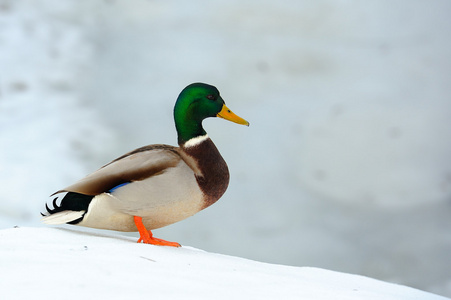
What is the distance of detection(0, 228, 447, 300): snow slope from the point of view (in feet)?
9.40

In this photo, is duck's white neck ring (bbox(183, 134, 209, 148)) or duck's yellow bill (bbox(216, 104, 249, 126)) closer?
duck's white neck ring (bbox(183, 134, 209, 148))

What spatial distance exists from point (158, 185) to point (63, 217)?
0.65 meters

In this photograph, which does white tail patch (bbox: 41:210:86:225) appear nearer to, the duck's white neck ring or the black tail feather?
the black tail feather

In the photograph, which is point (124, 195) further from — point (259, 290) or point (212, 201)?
point (259, 290)

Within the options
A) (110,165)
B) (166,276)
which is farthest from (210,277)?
(110,165)

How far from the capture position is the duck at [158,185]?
4137 millimetres

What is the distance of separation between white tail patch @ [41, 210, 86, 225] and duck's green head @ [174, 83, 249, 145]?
2.70ft

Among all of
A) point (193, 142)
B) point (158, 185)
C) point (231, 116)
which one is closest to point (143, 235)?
point (158, 185)

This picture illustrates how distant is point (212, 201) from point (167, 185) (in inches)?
13.4

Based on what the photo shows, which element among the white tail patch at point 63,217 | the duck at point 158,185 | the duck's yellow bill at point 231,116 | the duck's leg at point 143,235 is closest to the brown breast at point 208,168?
the duck at point 158,185

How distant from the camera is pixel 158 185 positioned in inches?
163

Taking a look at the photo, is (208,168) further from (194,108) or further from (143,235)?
(143,235)

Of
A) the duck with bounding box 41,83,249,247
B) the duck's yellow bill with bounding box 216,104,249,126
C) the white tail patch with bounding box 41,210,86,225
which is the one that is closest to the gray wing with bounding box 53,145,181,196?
the duck with bounding box 41,83,249,247

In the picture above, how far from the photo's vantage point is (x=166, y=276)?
10.5 ft
